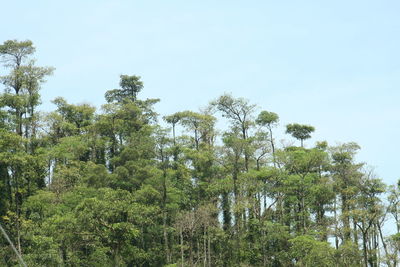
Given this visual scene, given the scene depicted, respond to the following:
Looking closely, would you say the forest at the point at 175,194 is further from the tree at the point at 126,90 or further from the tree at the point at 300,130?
the tree at the point at 126,90

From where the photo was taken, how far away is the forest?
28.8 metres

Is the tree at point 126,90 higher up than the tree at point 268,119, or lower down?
higher up

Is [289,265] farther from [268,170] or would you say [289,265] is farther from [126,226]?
[126,226]

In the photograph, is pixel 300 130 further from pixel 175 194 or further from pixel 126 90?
pixel 126 90

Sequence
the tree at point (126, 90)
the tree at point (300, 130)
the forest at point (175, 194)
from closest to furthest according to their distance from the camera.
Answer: the forest at point (175, 194), the tree at point (300, 130), the tree at point (126, 90)

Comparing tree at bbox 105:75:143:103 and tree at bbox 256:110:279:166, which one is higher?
tree at bbox 105:75:143:103

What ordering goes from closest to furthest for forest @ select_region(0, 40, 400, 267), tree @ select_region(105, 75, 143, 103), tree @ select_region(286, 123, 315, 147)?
forest @ select_region(0, 40, 400, 267) → tree @ select_region(286, 123, 315, 147) → tree @ select_region(105, 75, 143, 103)

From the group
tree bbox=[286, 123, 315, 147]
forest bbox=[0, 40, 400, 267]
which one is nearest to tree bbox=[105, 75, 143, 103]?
forest bbox=[0, 40, 400, 267]

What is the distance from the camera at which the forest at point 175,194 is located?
94.6 ft

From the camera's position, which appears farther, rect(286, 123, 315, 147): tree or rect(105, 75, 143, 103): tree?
rect(105, 75, 143, 103): tree

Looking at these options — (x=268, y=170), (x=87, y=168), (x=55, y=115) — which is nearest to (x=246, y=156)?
(x=268, y=170)

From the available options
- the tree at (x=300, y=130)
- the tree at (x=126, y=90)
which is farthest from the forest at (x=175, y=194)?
the tree at (x=126, y=90)

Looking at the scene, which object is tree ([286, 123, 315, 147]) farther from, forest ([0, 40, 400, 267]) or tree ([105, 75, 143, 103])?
tree ([105, 75, 143, 103])

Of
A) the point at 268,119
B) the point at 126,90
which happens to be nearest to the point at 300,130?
the point at 268,119
